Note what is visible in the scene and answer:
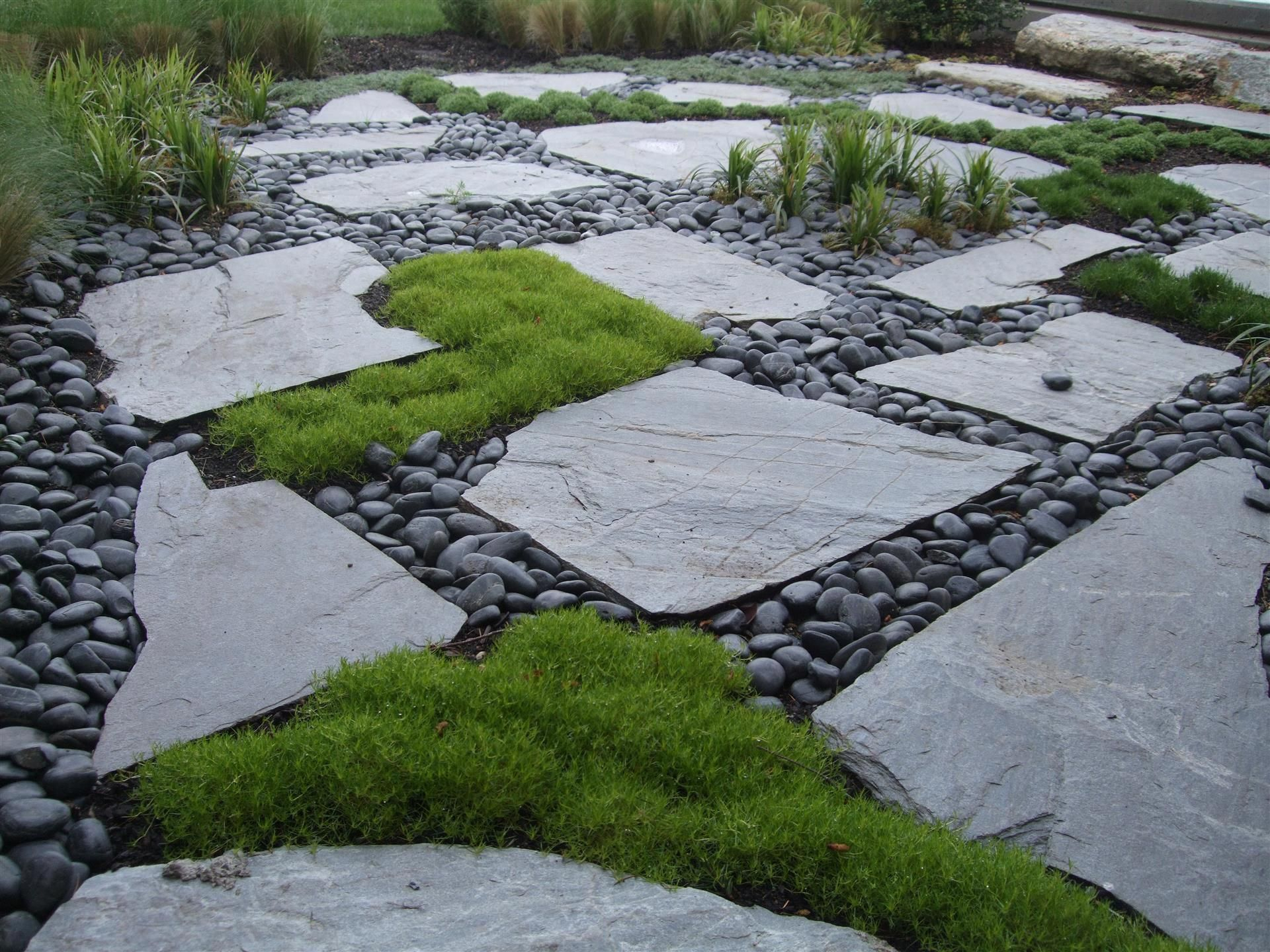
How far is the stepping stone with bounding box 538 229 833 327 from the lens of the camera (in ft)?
11.2

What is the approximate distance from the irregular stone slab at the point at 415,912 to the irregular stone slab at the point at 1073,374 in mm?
1887

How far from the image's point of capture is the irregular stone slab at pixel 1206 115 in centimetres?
588

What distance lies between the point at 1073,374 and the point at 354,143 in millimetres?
3827

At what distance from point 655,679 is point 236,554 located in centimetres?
97

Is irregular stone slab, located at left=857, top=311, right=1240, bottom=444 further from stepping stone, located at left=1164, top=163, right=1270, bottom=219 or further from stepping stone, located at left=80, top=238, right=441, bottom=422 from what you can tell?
stepping stone, located at left=1164, top=163, right=1270, bottom=219

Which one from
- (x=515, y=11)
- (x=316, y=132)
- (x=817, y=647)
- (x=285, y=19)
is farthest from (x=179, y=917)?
(x=515, y=11)

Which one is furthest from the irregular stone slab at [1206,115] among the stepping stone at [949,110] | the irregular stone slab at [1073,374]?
the irregular stone slab at [1073,374]

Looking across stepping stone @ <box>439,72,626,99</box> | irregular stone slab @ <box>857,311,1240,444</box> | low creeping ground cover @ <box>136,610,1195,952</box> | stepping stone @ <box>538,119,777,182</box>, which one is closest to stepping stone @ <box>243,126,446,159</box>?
stepping stone @ <box>538,119,777,182</box>

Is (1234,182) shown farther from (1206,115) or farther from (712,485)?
(712,485)

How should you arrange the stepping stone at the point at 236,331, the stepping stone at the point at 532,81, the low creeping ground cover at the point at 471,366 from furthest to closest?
the stepping stone at the point at 532,81 → the stepping stone at the point at 236,331 → the low creeping ground cover at the point at 471,366

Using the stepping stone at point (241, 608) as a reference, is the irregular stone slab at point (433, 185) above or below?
above

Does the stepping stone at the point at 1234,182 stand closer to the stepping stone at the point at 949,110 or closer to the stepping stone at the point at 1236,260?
the stepping stone at the point at 1236,260

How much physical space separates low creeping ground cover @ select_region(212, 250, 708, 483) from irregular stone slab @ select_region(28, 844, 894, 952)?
47.0 inches

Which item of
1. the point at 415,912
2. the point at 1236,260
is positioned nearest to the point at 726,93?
the point at 1236,260
